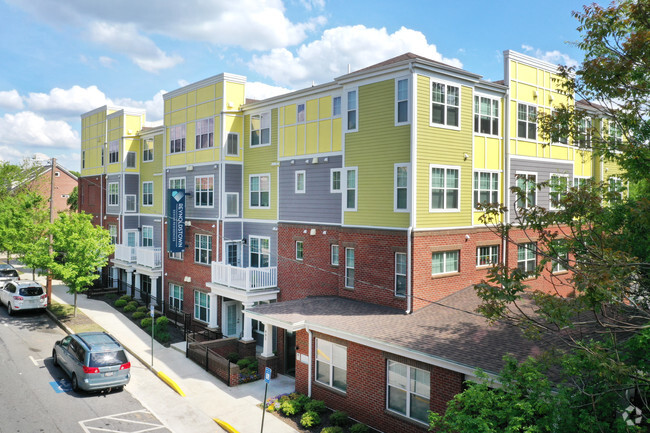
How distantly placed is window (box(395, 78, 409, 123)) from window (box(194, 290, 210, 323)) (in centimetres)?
1613

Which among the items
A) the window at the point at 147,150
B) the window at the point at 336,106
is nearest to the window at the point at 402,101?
the window at the point at 336,106

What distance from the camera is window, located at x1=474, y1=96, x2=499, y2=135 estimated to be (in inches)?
830

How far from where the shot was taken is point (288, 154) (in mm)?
24922

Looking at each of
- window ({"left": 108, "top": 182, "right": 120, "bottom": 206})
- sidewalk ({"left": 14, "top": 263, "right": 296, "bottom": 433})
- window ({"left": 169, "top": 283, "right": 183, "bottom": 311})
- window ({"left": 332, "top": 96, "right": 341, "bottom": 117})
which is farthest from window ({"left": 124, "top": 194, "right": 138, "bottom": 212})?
window ({"left": 332, "top": 96, "right": 341, "bottom": 117})

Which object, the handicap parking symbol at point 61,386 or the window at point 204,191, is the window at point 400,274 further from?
the window at point 204,191

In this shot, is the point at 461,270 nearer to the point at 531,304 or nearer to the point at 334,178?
the point at 531,304

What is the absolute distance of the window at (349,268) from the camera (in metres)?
20.9

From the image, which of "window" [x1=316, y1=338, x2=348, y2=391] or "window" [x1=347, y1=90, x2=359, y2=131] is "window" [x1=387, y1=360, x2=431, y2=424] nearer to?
"window" [x1=316, y1=338, x2=348, y2=391]

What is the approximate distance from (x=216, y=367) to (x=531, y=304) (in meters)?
13.0

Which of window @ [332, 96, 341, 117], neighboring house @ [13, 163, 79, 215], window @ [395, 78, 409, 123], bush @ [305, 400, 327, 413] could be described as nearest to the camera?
bush @ [305, 400, 327, 413]

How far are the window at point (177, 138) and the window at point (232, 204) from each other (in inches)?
222

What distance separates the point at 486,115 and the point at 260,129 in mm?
11906

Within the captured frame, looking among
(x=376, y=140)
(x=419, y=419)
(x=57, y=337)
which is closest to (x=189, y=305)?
(x=57, y=337)

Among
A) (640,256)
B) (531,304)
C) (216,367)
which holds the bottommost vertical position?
(216,367)
